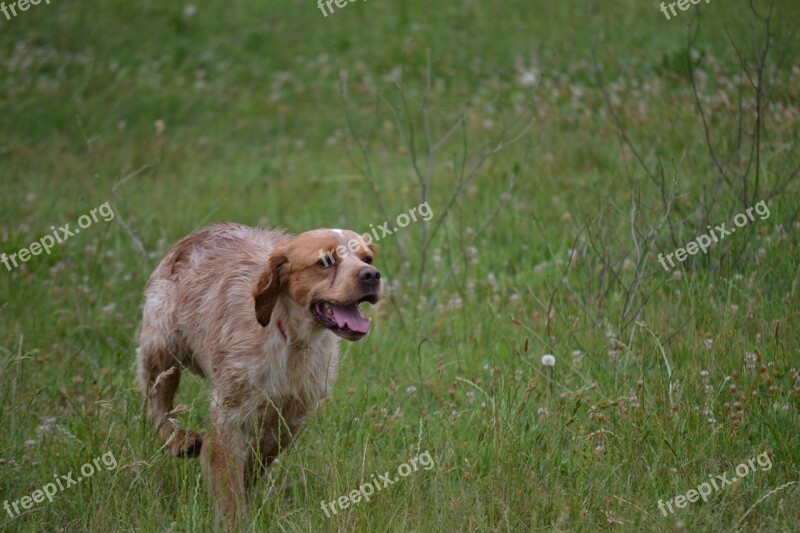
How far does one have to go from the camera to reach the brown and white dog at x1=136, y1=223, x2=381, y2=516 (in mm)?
4344

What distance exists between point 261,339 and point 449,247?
107 inches

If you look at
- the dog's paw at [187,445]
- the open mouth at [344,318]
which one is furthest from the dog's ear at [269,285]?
the dog's paw at [187,445]

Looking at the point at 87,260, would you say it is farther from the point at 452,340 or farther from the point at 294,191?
the point at 452,340

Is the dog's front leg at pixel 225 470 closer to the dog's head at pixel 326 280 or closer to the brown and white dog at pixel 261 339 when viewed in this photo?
the brown and white dog at pixel 261 339

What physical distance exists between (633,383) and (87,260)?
14.0ft

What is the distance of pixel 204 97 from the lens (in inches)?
465

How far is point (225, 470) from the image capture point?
4398 mm

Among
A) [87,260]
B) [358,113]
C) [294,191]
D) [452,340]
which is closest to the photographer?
[452,340]

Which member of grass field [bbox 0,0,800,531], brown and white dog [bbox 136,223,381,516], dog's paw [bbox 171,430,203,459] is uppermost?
brown and white dog [bbox 136,223,381,516]

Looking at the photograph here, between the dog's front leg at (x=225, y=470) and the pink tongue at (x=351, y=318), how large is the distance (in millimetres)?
712

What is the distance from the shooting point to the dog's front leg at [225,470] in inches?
170

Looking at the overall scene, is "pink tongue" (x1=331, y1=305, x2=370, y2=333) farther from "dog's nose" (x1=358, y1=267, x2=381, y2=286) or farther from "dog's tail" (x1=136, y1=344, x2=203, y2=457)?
"dog's tail" (x1=136, y1=344, x2=203, y2=457)

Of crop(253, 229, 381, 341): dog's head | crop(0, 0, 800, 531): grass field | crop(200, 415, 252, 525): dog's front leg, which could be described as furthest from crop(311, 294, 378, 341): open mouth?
crop(200, 415, 252, 525): dog's front leg

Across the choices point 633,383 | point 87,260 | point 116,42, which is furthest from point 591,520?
point 116,42
